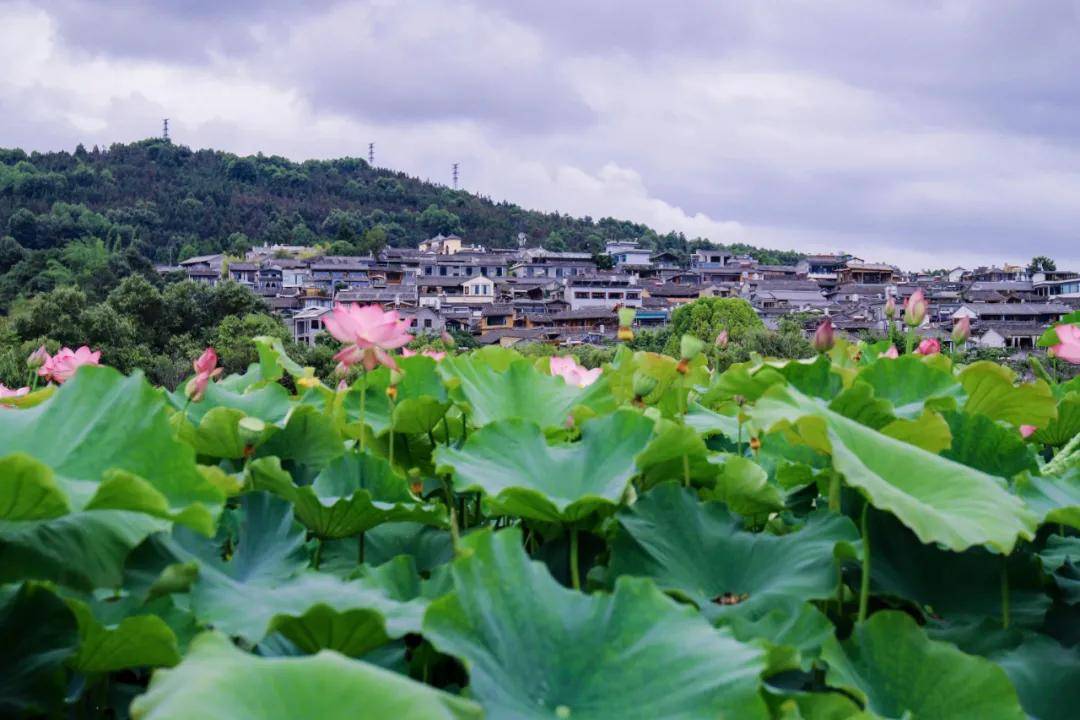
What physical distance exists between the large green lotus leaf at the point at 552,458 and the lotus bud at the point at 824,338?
0.86ft

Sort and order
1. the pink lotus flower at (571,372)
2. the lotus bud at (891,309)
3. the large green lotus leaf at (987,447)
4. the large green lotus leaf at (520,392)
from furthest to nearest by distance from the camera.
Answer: the lotus bud at (891,309), the pink lotus flower at (571,372), the large green lotus leaf at (520,392), the large green lotus leaf at (987,447)

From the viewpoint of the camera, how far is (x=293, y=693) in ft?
0.88

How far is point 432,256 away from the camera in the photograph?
34781 mm

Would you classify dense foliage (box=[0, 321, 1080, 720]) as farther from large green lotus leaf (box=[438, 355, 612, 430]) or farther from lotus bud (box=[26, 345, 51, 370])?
lotus bud (box=[26, 345, 51, 370])

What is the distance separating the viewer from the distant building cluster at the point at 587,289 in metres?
25.6

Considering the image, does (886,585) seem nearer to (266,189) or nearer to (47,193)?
(47,193)

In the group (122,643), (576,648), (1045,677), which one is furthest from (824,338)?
(122,643)

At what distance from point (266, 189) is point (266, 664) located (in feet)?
166

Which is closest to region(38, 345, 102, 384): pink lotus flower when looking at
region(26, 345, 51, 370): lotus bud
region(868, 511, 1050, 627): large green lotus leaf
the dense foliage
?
region(26, 345, 51, 370): lotus bud

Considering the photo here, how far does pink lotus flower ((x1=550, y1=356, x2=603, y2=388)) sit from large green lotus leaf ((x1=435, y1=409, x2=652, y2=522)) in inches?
12.4

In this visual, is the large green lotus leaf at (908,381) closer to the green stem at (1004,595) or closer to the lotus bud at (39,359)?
the green stem at (1004,595)

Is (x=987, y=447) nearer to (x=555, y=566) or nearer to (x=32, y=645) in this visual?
(x=555, y=566)

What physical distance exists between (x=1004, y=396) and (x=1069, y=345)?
0.19m

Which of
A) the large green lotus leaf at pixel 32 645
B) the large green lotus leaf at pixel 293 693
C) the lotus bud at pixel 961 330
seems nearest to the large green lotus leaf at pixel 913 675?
the large green lotus leaf at pixel 293 693
